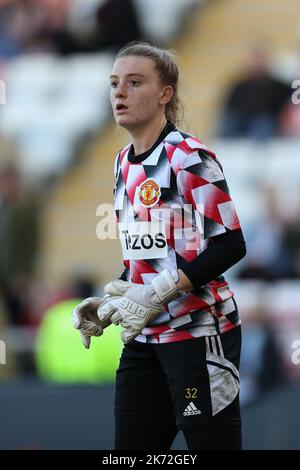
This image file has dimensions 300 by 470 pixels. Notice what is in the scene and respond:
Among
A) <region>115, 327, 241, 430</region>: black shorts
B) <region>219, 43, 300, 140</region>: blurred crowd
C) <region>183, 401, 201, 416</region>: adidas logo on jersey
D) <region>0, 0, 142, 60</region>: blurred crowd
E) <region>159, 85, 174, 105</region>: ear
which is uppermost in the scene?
<region>0, 0, 142, 60</region>: blurred crowd

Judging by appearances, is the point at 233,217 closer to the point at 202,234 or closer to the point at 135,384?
the point at 202,234

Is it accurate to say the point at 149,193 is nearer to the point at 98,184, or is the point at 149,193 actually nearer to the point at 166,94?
the point at 166,94

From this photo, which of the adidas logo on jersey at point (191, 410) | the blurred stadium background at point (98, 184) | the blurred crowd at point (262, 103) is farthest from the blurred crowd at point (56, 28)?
the adidas logo on jersey at point (191, 410)

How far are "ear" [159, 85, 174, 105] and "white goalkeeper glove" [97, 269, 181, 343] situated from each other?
59 centimetres

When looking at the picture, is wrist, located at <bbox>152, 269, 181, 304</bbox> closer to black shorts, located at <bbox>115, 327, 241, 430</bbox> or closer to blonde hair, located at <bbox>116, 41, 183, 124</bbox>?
black shorts, located at <bbox>115, 327, 241, 430</bbox>

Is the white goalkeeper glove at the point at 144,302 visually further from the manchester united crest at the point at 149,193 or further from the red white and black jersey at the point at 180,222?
the manchester united crest at the point at 149,193

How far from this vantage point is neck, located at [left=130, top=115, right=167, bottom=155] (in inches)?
152

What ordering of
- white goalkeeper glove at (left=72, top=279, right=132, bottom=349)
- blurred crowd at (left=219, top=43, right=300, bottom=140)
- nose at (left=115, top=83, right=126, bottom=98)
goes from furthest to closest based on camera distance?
1. blurred crowd at (left=219, top=43, right=300, bottom=140)
2. white goalkeeper glove at (left=72, top=279, right=132, bottom=349)
3. nose at (left=115, top=83, right=126, bottom=98)

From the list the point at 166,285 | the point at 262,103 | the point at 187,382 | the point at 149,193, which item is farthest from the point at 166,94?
the point at 262,103

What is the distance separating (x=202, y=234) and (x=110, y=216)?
27.5 inches

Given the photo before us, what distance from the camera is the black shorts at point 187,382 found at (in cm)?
371

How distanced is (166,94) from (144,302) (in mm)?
717

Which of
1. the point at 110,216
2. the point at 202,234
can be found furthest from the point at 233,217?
the point at 110,216

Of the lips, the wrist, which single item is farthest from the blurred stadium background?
the lips
